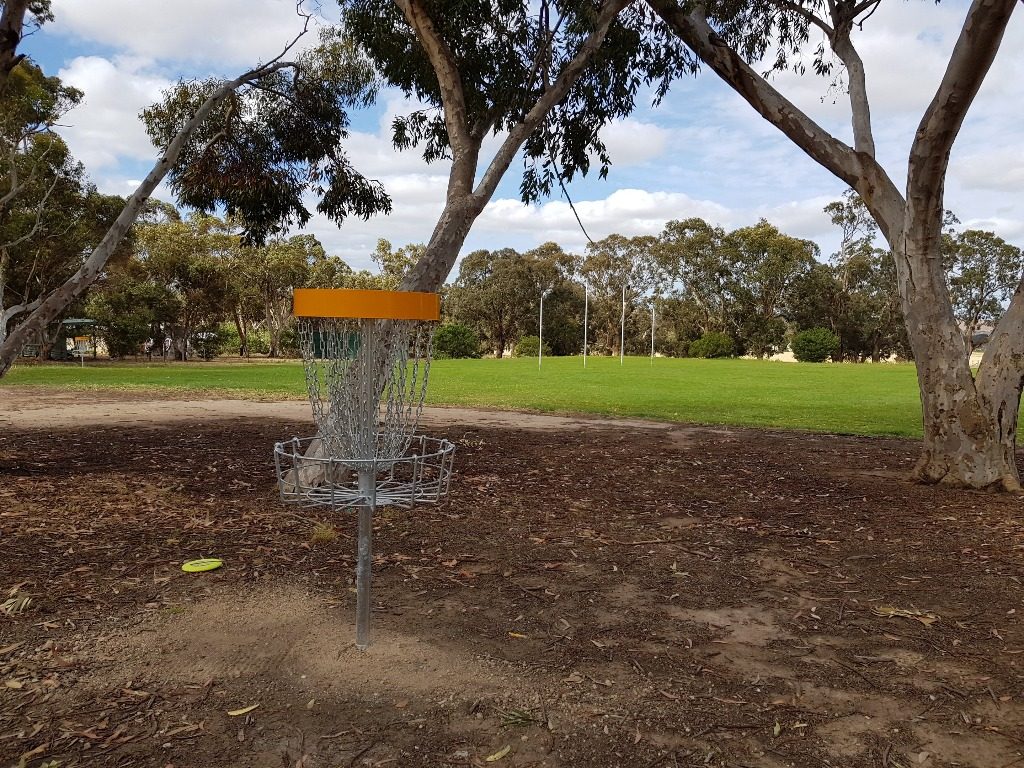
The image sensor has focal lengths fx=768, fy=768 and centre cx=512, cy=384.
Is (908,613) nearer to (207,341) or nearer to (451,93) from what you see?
(451,93)

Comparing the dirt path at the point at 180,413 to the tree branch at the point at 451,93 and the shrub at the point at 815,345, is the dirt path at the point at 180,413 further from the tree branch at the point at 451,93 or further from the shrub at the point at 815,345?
the shrub at the point at 815,345

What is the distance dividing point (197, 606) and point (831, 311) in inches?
2079

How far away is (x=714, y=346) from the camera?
48.1 meters

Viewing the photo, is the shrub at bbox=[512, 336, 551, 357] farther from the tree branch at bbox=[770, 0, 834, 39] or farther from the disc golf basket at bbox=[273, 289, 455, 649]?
the disc golf basket at bbox=[273, 289, 455, 649]

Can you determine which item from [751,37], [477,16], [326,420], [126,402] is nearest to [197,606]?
[326,420]

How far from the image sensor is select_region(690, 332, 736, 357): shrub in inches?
1891

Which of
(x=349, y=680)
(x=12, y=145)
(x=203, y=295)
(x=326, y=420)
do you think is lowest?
(x=349, y=680)

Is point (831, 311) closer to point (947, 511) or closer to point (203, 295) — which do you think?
point (203, 295)

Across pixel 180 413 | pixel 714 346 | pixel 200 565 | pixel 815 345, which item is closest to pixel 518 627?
pixel 200 565

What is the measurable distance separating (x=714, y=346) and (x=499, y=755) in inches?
1868

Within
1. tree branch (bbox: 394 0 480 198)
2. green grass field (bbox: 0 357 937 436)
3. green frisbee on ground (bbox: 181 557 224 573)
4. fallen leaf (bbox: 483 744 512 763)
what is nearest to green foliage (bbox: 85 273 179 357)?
green grass field (bbox: 0 357 937 436)

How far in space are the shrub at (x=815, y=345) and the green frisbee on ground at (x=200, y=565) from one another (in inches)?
1840

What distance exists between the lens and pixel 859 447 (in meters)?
10.0

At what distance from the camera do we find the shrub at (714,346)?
48.0 m
